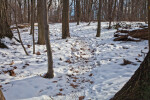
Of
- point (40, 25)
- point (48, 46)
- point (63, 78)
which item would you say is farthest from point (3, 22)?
point (63, 78)

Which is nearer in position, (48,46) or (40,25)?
(48,46)

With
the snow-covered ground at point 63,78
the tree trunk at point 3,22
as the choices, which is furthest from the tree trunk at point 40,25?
the snow-covered ground at point 63,78

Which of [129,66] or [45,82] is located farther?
[129,66]

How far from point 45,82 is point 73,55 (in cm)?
266

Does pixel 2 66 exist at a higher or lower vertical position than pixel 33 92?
higher

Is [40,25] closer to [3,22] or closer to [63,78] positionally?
[3,22]

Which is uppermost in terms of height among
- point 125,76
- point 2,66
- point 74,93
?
point 2,66

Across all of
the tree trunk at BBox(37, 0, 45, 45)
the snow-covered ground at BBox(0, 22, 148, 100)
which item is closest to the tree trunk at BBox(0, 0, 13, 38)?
the snow-covered ground at BBox(0, 22, 148, 100)

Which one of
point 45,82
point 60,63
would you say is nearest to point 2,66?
point 45,82

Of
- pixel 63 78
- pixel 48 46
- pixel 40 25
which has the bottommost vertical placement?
pixel 63 78

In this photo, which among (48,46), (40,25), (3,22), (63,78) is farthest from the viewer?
(40,25)

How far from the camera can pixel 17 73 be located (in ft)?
11.9

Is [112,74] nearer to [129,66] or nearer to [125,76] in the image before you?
[125,76]

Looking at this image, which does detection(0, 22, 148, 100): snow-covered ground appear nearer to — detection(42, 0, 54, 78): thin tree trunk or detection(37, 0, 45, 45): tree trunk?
detection(42, 0, 54, 78): thin tree trunk
